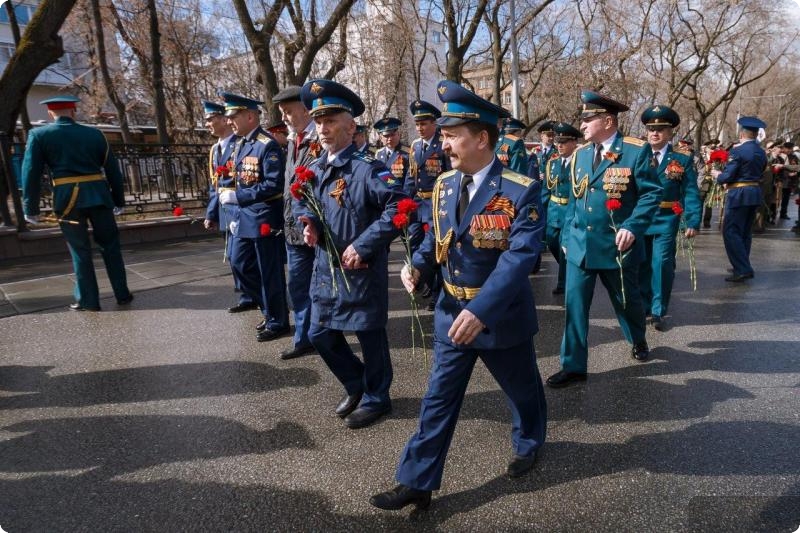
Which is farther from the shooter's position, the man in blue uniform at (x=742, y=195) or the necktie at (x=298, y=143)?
the man in blue uniform at (x=742, y=195)

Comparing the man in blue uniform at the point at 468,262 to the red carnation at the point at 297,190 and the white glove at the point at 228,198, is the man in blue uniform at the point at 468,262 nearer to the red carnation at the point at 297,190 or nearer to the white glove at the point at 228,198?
the red carnation at the point at 297,190

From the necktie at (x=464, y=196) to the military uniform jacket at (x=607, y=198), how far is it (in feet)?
5.57

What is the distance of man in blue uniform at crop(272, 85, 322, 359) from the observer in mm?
4062

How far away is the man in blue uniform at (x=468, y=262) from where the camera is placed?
2.42 metres

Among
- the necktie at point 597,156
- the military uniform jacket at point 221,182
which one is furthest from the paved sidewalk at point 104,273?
the necktie at point 597,156

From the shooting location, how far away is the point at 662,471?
2.80 meters

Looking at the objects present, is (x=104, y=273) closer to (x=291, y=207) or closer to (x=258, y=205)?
(x=258, y=205)

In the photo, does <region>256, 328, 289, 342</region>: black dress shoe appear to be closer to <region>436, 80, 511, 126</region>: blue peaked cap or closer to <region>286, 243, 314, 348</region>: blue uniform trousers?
<region>286, 243, 314, 348</region>: blue uniform trousers

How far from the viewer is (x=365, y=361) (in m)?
3.47

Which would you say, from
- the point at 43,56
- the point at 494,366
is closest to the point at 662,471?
the point at 494,366

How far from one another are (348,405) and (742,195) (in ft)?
22.6

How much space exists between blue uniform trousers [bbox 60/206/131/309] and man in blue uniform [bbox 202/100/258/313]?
1.45 metres

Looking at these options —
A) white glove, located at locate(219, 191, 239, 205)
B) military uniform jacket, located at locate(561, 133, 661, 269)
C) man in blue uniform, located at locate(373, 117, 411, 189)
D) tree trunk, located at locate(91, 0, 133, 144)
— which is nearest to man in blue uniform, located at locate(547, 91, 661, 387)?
military uniform jacket, located at locate(561, 133, 661, 269)

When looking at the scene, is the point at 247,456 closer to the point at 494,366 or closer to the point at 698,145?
the point at 494,366
